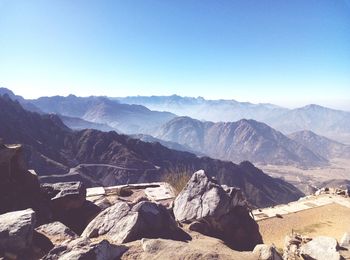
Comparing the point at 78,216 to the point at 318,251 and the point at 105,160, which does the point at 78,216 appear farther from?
the point at 105,160

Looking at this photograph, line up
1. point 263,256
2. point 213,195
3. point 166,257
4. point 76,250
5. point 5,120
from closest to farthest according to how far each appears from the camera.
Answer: point 76,250
point 166,257
point 263,256
point 213,195
point 5,120

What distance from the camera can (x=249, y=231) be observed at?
13.7 meters

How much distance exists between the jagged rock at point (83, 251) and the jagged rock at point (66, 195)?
6050mm

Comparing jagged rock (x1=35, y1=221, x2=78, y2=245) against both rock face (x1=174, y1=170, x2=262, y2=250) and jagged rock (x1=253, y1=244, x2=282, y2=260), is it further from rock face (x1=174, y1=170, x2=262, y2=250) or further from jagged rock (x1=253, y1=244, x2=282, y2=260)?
jagged rock (x1=253, y1=244, x2=282, y2=260)

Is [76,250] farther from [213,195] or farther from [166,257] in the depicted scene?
[213,195]

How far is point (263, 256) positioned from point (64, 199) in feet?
28.7

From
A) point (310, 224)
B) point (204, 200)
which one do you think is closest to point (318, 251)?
point (204, 200)

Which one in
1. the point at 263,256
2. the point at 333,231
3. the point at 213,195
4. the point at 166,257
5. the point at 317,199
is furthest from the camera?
the point at 317,199

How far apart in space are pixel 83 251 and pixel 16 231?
6.91 ft

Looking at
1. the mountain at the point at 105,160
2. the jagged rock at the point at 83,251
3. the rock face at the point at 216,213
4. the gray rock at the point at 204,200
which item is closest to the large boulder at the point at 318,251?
the rock face at the point at 216,213

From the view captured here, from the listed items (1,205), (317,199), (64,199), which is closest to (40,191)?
(64,199)

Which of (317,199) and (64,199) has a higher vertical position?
(64,199)

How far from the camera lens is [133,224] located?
9477mm

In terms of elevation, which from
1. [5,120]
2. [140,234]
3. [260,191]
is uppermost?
[140,234]
